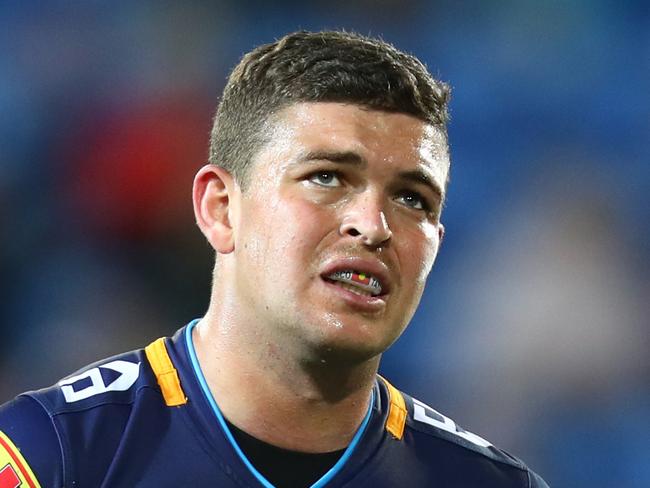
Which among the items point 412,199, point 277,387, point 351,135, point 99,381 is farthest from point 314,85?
point 99,381

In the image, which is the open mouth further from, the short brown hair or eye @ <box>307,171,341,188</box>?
the short brown hair

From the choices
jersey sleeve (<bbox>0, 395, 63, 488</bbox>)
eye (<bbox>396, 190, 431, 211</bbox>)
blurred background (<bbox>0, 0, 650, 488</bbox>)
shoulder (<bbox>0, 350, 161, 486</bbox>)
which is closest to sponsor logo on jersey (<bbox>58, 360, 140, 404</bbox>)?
shoulder (<bbox>0, 350, 161, 486</bbox>)

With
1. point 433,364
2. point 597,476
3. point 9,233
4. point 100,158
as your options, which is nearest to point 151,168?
point 100,158

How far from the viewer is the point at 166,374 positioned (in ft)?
8.14

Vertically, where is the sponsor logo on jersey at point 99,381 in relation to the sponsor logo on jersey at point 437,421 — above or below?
below

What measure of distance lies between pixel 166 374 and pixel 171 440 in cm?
20

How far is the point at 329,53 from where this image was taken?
2.50m

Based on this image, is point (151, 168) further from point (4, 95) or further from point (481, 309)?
point (481, 309)

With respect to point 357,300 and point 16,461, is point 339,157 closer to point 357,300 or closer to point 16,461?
point 357,300

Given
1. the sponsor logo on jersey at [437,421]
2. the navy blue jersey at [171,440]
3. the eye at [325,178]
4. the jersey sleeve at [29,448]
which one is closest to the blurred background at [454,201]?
the sponsor logo on jersey at [437,421]

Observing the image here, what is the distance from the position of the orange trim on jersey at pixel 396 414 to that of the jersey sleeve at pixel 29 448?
890 mm

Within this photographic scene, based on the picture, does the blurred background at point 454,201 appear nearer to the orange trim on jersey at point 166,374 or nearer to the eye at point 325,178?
the orange trim on jersey at point 166,374

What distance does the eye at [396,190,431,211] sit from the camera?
2410 millimetres

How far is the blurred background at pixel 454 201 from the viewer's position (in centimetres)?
496
